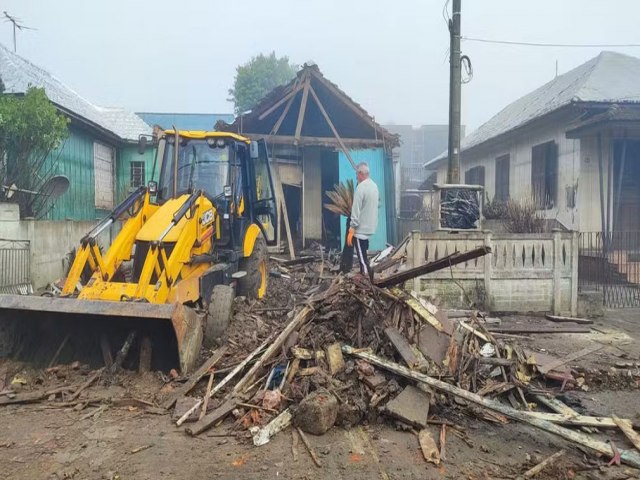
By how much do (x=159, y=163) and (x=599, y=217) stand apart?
11305 mm

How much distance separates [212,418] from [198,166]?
4.33m

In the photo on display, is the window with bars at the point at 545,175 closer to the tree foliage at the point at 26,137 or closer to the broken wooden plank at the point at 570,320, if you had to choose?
the broken wooden plank at the point at 570,320

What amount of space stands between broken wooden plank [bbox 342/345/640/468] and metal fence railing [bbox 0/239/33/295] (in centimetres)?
768

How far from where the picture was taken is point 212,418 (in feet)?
14.0

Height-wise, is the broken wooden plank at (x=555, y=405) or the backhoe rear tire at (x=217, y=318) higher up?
the backhoe rear tire at (x=217, y=318)

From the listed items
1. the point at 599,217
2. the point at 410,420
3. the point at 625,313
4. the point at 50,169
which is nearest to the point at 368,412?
Result: the point at 410,420

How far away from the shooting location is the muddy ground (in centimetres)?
361

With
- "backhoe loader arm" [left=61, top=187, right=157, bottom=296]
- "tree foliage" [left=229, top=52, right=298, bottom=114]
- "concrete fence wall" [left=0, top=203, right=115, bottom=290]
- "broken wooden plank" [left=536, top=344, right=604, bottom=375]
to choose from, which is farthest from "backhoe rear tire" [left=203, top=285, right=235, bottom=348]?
"tree foliage" [left=229, top=52, right=298, bottom=114]

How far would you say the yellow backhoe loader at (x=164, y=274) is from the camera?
5059mm

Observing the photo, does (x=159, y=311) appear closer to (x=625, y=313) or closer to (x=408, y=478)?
(x=408, y=478)

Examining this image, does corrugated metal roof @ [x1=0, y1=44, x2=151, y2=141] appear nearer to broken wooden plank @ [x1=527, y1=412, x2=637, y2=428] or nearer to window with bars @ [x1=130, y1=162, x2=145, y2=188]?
window with bars @ [x1=130, y1=162, x2=145, y2=188]

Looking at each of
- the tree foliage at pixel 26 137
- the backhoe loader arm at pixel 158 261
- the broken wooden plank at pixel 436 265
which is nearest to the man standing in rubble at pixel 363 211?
the broken wooden plank at pixel 436 265

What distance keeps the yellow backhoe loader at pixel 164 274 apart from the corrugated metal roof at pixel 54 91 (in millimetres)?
8563

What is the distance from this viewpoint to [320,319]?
220 inches
